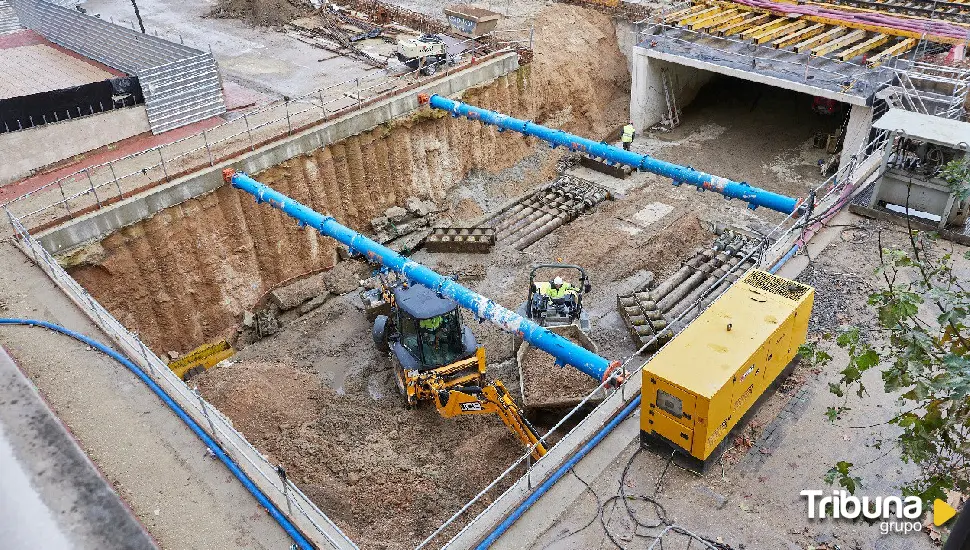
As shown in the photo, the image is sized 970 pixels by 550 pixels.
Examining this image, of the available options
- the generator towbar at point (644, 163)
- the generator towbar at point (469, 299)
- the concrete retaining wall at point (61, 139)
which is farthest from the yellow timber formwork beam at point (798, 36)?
the concrete retaining wall at point (61, 139)

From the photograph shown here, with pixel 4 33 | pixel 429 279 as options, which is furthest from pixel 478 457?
pixel 4 33

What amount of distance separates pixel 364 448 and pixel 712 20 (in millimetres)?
22042

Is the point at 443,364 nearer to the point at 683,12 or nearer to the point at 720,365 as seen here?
the point at 720,365

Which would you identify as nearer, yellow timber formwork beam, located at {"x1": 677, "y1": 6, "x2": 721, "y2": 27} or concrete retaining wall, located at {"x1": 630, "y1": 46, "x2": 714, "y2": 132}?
yellow timber formwork beam, located at {"x1": 677, "y1": 6, "x2": 721, "y2": 27}

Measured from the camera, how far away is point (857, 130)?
74.5ft

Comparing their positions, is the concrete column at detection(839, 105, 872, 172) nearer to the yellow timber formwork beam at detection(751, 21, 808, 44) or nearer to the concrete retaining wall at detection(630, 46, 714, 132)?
the yellow timber formwork beam at detection(751, 21, 808, 44)

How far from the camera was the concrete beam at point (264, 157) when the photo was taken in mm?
17672

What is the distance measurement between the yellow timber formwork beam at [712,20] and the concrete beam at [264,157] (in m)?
6.98

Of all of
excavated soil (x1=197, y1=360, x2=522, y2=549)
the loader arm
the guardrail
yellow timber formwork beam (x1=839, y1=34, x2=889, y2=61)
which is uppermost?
yellow timber formwork beam (x1=839, y1=34, x2=889, y2=61)

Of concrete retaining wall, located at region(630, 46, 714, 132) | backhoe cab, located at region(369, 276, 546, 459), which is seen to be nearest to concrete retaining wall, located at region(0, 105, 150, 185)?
backhoe cab, located at region(369, 276, 546, 459)

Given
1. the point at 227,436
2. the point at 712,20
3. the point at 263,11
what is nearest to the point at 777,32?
the point at 712,20

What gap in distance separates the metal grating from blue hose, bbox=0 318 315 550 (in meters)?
7.74

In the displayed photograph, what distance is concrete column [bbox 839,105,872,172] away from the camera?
73.1 feet

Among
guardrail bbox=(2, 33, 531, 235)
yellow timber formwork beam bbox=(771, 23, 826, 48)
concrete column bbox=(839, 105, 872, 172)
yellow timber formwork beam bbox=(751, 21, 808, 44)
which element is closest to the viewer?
guardrail bbox=(2, 33, 531, 235)
